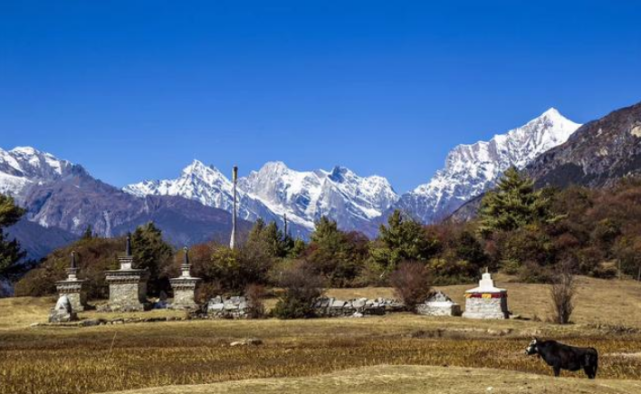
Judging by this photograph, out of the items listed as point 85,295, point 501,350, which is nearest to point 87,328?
point 85,295

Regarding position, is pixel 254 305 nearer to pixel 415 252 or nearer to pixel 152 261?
pixel 152 261

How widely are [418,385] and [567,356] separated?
4030 millimetres

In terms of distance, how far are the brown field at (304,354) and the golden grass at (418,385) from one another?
0.13ft

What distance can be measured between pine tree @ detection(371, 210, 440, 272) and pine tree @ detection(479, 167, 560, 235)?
37.4 feet

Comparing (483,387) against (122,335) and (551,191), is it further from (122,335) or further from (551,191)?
(551,191)

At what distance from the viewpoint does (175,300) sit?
5325 centimetres

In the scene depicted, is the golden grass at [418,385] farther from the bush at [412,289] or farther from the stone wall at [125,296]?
the stone wall at [125,296]

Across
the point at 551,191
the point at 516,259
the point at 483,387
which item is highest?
the point at 551,191

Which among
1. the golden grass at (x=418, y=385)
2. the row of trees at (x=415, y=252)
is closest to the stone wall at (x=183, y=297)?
the row of trees at (x=415, y=252)

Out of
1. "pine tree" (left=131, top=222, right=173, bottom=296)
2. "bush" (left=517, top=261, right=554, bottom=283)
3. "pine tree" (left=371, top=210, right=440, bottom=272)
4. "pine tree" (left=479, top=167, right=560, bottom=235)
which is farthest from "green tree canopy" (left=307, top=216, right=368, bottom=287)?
"bush" (left=517, top=261, right=554, bottom=283)

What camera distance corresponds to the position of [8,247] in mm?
79625

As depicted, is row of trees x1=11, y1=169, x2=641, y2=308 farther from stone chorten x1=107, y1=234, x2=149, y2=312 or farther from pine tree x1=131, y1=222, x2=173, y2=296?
stone chorten x1=107, y1=234, x2=149, y2=312

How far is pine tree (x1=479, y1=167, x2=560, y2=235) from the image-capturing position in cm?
7775

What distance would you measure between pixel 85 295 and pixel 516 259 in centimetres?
3497
